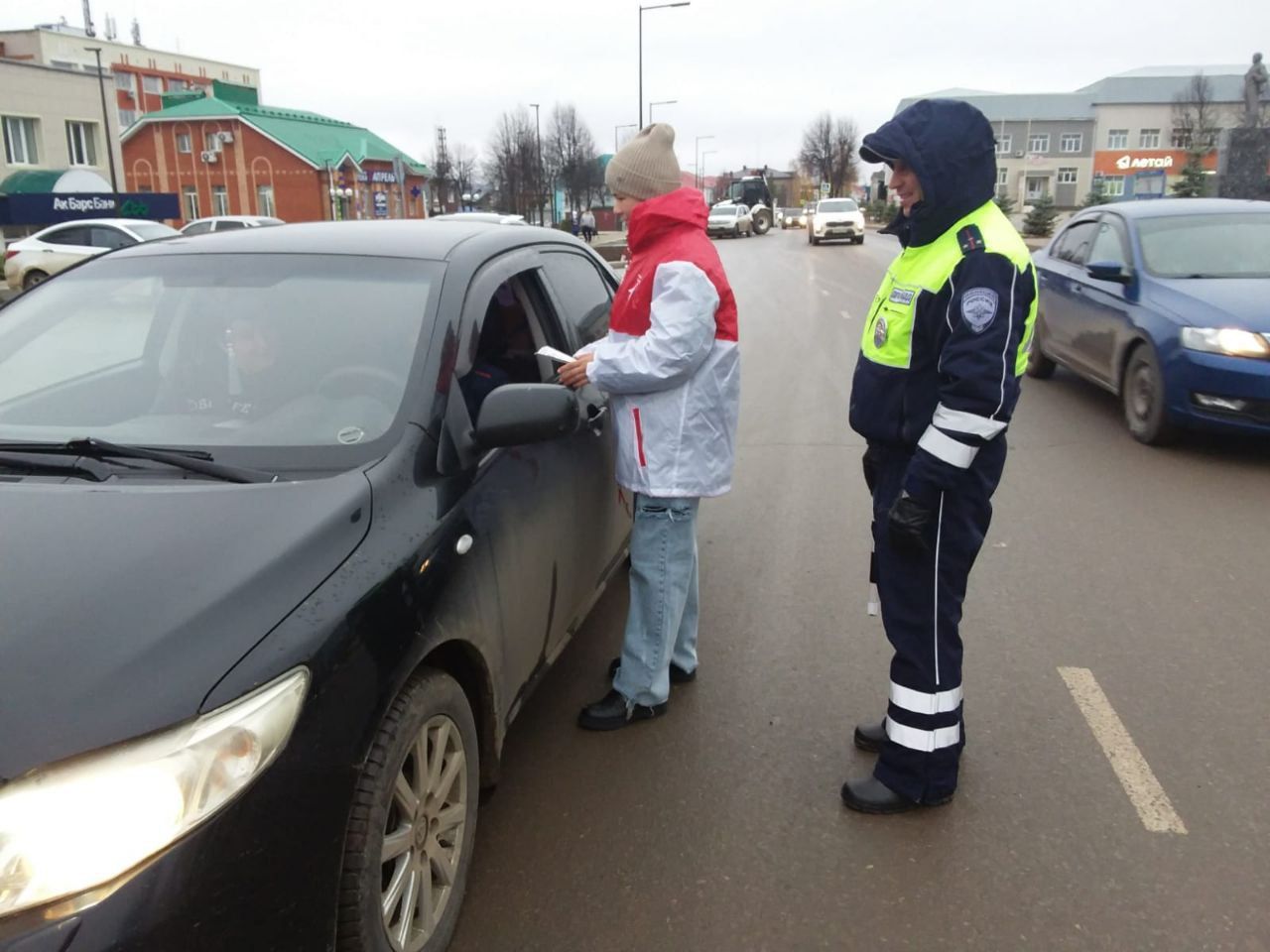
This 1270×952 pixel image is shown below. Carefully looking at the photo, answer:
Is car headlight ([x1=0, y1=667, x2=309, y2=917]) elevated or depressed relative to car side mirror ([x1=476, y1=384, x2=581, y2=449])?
depressed

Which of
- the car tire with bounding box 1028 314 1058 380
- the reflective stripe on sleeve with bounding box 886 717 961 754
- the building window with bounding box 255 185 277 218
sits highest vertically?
the building window with bounding box 255 185 277 218

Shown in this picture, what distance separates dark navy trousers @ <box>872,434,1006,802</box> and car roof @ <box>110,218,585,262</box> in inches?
58.8

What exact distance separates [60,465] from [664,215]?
1860 millimetres

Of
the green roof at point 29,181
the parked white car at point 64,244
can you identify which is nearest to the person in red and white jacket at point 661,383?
the parked white car at point 64,244

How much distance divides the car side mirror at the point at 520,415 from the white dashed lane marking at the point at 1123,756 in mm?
2097

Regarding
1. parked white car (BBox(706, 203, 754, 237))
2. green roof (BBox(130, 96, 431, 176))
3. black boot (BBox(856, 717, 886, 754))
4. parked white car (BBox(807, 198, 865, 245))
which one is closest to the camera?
black boot (BBox(856, 717, 886, 754))

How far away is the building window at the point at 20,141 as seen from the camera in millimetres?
41875

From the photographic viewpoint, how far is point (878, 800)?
3154mm

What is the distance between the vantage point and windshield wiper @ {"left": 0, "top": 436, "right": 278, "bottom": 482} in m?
2.47

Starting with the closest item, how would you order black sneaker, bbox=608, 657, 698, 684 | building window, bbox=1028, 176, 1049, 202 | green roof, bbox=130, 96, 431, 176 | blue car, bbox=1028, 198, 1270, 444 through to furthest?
black sneaker, bbox=608, 657, 698, 684, blue car, bbox=1028, 198, 1270, 444, green roof, bbox=130, 96, 431, 176, building window, bbox=1028, 176, 1049, 202

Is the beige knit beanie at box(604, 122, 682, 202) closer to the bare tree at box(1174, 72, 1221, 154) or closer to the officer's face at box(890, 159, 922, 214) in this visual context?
the officer's face at box(890, 159, 922, 214)

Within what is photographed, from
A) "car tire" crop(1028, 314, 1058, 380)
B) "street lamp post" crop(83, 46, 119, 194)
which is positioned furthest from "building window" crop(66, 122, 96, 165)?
"car tire" crop(1028, 314, 1058, 380)

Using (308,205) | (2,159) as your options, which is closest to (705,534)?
(2,159)

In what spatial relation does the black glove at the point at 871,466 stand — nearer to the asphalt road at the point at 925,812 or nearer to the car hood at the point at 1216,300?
the asphalt road at the point at 925,812
